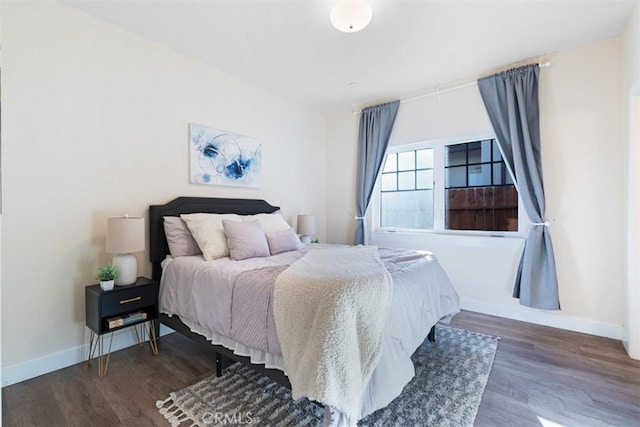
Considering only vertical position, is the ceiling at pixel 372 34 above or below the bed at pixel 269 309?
above

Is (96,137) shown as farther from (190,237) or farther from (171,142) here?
(190,237)

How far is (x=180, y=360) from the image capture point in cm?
223

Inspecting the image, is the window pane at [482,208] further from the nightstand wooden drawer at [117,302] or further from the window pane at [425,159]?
the nightstand wooden drawer at [117,302]

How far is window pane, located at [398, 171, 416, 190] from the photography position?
→ 12.8ft

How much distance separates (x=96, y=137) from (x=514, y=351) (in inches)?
151

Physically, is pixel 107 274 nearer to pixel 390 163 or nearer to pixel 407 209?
pixel 407 209

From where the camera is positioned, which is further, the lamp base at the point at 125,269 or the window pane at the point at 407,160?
the window pane at the point at 407,160

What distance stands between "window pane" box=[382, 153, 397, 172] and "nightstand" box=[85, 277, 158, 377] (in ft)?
10.6

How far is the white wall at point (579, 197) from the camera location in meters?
2.57

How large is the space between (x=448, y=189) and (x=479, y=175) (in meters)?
0.38

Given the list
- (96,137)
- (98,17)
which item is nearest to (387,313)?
(96,137)

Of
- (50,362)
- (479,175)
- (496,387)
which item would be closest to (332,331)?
(496,387)

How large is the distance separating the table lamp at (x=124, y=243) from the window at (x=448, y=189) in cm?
306

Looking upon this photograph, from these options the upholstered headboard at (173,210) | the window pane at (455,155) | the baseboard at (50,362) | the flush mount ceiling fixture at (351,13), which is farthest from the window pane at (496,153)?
the baseboard at (50,362)
